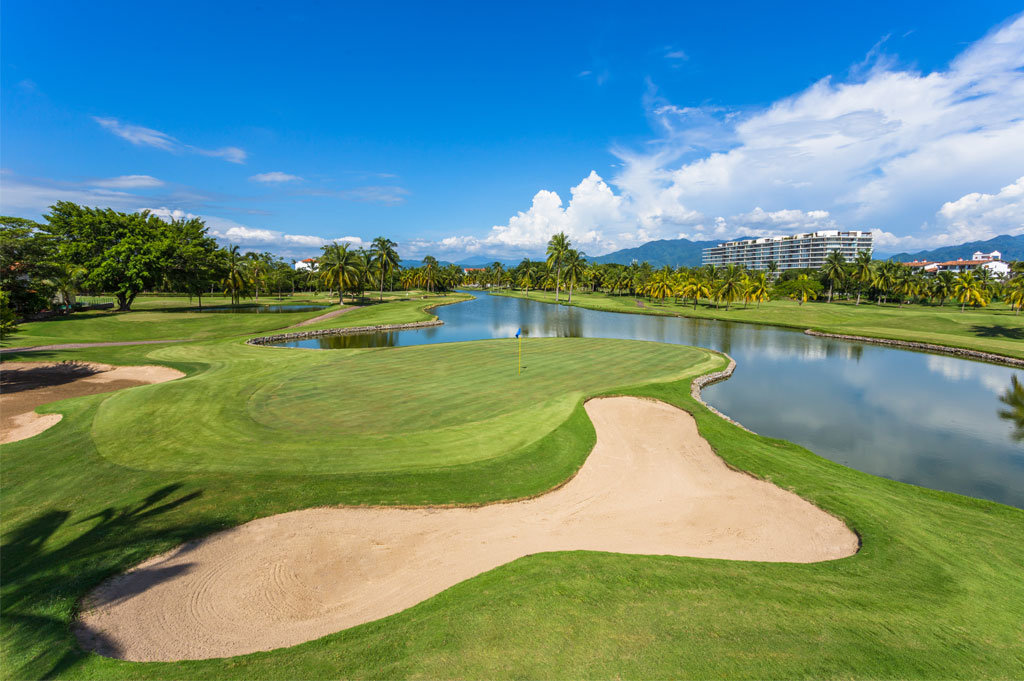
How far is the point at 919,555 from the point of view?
31.6 ft

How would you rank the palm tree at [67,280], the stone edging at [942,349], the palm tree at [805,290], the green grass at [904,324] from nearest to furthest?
the stone edging at [942,349] → the palm tree at [67,280] → the green grass at [904,324] → the palm tree at [805,290]

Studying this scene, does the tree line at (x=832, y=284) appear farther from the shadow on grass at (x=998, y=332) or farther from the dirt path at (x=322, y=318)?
the dirt path at (x=322, y=318)

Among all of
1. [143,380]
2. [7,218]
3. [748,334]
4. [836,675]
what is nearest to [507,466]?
[836,675]

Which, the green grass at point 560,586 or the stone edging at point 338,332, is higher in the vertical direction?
the stone edging at point 338,332

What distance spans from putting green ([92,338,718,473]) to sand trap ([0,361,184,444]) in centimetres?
278

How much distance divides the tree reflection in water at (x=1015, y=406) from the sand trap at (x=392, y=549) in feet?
70.2

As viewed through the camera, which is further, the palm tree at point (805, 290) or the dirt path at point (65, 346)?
the palm tree at point (805, 290)

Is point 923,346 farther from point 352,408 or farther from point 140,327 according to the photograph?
point 140,327

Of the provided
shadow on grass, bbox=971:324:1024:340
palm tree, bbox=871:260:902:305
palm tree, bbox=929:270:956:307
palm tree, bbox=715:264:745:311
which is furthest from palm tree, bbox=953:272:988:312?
palm tree, bbox=715:264:745:311

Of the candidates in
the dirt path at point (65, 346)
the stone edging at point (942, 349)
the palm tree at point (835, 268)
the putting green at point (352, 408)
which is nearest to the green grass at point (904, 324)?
the stone edging at point (942, 349)

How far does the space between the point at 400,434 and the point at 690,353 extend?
1280 inches

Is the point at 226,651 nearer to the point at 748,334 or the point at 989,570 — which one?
the point at 989,570

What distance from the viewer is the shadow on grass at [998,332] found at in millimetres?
53181

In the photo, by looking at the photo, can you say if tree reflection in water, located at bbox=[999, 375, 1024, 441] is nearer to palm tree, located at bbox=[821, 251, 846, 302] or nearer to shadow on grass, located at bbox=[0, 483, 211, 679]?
shadow on grass, located at bbox=[0, 483, 211, 679]
